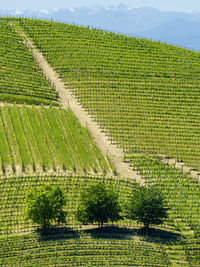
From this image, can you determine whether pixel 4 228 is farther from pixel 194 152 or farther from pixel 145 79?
pixel 145 79

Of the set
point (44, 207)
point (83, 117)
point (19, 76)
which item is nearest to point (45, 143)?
point (83, 117)

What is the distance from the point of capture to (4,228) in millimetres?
67000

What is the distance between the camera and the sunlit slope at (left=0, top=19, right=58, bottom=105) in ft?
363

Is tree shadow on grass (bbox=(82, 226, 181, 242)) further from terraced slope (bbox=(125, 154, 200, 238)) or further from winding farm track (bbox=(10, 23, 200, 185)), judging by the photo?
winding farm track (bbox=(10, 23, 200, 185))

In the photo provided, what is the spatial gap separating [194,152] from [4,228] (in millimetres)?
46755

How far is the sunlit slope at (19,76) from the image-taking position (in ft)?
363

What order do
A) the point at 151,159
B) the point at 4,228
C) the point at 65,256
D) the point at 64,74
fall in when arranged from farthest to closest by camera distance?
the point at 64,74 < the point at 151,159 < the point at 4,228 < the point at 65,256

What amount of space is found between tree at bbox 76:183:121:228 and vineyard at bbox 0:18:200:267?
1987 millimetres

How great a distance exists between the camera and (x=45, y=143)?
9200 centimetres

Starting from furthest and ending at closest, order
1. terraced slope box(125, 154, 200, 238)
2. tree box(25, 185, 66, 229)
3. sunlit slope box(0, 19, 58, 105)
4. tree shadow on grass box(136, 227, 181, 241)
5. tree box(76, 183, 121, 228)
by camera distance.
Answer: sunlit slope box(0, 19, 58, 105), terraced slope box(125, 154, 200, 238), tree shadow on grass box(136, 227, 181, 241), tree box(76, 183, 121, 228), tree box(25, 185, 66, 229)

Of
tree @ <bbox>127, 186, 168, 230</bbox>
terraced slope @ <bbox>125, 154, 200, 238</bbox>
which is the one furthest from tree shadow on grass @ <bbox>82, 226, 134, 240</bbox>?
terraced slope @ <bbox>125, 154, 200, 238</bbox>

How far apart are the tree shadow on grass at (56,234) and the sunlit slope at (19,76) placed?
4567 centimetres

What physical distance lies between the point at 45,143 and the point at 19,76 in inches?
1327

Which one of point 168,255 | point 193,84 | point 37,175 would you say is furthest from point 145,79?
point 168,255
